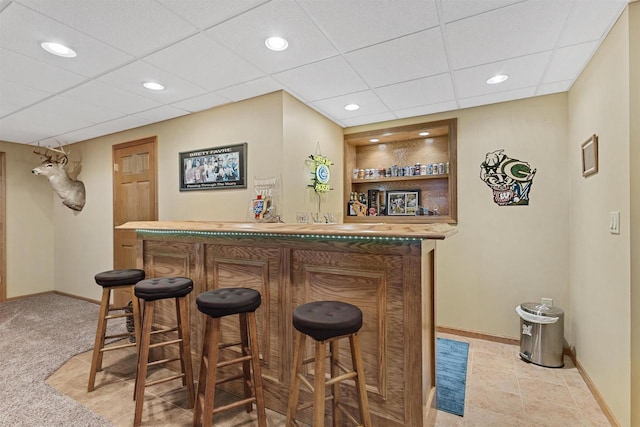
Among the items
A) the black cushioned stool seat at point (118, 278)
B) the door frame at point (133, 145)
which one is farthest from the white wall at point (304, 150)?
the door frame at point (133, 145)

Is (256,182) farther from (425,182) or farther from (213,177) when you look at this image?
(425,182)

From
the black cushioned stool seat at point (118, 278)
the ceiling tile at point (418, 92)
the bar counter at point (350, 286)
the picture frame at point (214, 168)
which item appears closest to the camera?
the bar counter at point (350, 286)

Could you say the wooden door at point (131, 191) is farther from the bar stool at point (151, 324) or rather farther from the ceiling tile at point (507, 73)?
the ceiling tile at point (507, 73)

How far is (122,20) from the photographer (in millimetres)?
1890

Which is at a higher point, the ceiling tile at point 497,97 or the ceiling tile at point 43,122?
the ceiling tile at point 497,97

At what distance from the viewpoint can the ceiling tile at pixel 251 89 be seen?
280 cm

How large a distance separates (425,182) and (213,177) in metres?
2.58

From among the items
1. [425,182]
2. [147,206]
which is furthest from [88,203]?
[425,182]

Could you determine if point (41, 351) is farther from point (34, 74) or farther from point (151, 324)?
point (34, 74)

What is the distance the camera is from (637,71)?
174cm

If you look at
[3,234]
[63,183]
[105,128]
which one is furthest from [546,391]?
[3,234]

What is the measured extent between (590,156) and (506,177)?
0.89 metres

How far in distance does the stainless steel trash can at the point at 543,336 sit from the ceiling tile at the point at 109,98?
4.23 m

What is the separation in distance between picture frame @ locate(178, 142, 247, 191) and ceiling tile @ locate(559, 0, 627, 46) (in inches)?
107
